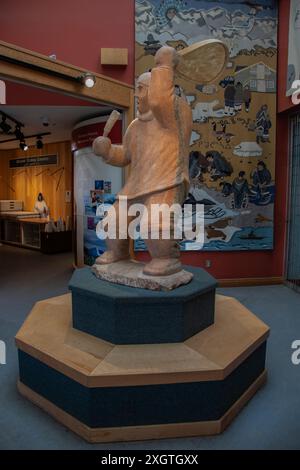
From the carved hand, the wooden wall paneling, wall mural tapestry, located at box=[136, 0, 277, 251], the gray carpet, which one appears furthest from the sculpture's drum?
the wooden wall paneling

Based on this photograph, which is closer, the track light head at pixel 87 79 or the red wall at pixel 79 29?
the track light head at pixel 87 79

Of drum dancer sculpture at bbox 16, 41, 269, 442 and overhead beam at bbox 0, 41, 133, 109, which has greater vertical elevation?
overhead beam at bbox 0, 41, 133, 109

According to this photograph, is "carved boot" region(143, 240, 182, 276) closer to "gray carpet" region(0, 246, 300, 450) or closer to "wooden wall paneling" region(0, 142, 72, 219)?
"gray carpet" region(0, 246, 300, 450)

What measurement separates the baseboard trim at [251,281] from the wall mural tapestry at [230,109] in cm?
41

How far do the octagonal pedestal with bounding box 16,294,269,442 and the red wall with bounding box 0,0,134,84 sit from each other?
3.41 metres

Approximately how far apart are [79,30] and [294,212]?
336 centimetres

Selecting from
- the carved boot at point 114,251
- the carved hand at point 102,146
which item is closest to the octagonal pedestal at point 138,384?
the carved boot at point 114,251

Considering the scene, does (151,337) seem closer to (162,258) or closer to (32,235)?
(162,258)

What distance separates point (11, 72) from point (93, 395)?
107 inches

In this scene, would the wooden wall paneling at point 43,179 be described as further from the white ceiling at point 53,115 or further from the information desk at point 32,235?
the white ceiling at point 53,115

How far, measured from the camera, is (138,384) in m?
1.62

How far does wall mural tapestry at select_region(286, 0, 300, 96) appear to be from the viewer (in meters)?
3.98

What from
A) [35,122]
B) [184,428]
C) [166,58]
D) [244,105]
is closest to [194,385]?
[184,428]

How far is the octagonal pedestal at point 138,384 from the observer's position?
5.35ft
